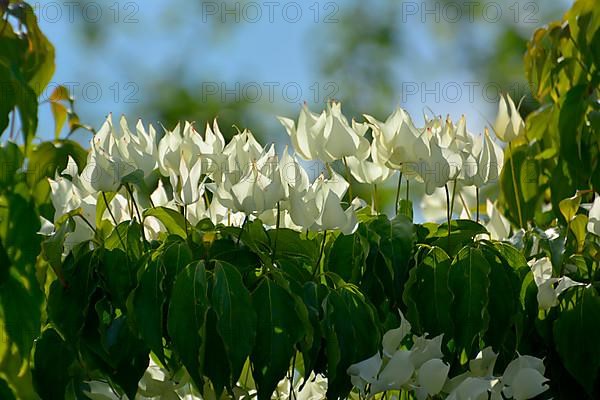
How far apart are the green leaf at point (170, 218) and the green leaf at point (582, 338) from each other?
1.64ft

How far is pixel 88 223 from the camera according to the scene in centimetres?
132

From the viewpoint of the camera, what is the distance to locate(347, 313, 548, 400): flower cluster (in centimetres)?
126

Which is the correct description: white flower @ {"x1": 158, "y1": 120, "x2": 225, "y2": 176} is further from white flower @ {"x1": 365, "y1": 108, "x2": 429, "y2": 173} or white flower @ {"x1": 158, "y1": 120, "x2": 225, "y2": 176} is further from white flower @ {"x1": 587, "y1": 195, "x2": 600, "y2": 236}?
white flower @ {"x1": 587, "y1": 195, "x2": 600, "y2": 236}

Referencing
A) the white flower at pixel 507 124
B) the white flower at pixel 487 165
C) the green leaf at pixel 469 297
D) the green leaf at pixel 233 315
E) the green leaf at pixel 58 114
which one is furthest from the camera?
the green leaf at pixel 58 114

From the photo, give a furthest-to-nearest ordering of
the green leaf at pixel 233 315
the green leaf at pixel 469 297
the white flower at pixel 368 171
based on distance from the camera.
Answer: the white flower at pixel 368 171 → the green leaf at pixel 469 297 → the green leaf at pixel 233 315

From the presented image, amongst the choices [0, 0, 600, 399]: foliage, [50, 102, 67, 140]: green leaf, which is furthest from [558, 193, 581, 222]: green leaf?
[50, 102, 67, 140]: green leaf

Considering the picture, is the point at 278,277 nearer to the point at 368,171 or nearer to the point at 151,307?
the point at 151,307

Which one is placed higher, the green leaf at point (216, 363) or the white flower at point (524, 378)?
the white flower at point (524, 378)

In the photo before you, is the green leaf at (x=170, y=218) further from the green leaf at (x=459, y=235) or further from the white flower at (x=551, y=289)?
the white flower at (x=551, y=289)

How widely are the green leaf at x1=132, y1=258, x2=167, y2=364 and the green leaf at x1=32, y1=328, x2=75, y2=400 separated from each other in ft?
0.49

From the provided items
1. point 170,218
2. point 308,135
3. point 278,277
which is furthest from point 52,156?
point 278,277

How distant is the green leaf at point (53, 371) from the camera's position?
1.31 metres

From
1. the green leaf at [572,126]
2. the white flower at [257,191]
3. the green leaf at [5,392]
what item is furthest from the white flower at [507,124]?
the green leaf at [5,392]

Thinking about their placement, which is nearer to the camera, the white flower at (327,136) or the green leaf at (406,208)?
the white flower at (327,136)
